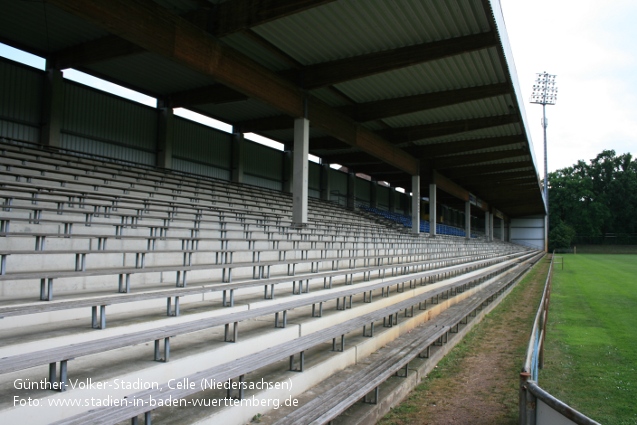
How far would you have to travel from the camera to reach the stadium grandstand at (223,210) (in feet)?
11.9

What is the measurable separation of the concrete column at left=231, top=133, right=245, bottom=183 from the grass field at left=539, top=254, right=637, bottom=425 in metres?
12.3

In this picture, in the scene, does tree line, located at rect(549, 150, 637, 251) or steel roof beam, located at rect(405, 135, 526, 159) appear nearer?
steel roof beam, located at rect(405, 135, 526, 159)

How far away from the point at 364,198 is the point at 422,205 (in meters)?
9.96

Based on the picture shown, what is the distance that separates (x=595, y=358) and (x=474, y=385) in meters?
2.73

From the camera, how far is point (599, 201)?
79.4 metres

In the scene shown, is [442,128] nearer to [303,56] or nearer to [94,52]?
[303,56]

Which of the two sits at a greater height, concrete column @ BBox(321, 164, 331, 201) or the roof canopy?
the roof canopy

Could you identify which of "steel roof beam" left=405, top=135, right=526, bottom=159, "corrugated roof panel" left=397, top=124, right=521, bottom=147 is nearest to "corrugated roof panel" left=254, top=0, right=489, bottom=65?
"corrugated roof panel" left=397, top=124, right=521, bottom=147

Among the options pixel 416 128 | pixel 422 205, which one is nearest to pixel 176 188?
pixel 416 128

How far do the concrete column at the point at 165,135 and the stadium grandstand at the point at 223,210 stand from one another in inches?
3.1

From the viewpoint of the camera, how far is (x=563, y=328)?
389 inches

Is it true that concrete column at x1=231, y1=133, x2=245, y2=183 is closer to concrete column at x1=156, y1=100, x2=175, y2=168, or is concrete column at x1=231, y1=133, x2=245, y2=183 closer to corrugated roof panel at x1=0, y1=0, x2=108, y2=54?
concrete column at x1=156, y1=100, x2=175, y2=168

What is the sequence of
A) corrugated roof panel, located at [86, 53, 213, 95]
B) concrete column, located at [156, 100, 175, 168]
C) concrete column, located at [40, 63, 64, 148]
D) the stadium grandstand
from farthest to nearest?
concrete column, located at [156, 100, 175, 168]
corrugated roof panel, located at [86, 53, 213, 95]
concrete column, located at [40, 63, 64, 148]
the stadium grandstand

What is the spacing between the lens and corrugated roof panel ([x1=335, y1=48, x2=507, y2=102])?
42.3ft
